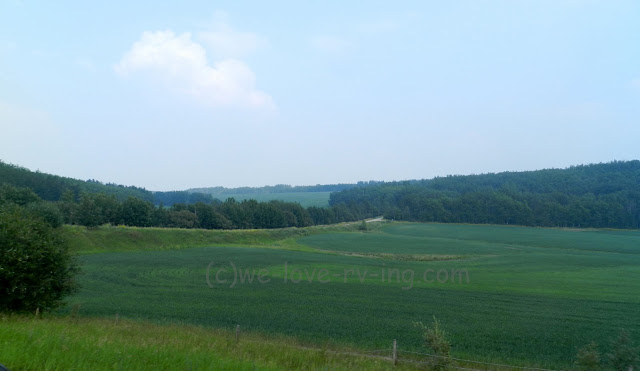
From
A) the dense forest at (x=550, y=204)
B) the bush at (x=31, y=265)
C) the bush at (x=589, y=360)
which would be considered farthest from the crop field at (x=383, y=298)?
the dense forest at (x=550, y=204)

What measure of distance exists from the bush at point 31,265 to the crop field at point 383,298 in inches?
71.4

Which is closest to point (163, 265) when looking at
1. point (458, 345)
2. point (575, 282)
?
point (458, 345)

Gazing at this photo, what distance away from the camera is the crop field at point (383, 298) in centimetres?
2002

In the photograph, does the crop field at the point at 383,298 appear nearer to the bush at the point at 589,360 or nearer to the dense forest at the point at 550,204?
the bush at the point at 589,360

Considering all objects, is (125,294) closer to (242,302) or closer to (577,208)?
(242,302)

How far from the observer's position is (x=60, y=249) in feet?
63.1

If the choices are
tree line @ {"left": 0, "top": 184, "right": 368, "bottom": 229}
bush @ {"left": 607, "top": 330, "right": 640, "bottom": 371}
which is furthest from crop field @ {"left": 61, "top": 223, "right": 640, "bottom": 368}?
tree line @ {"left": 0, "top": 184, "right": 368, "bottom": 229}

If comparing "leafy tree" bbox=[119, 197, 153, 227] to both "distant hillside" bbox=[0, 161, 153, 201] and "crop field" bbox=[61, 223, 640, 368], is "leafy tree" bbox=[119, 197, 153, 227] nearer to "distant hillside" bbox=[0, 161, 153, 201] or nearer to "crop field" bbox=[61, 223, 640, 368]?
"distant hillside" bbox=[0, 161, 153, 201]

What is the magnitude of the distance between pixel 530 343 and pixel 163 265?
127 ft

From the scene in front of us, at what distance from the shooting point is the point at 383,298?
2967 centimetres

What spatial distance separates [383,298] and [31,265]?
22145 mm

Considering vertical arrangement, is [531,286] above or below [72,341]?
below

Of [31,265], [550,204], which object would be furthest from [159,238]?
[550,204]

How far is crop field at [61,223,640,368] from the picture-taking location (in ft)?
65.7
